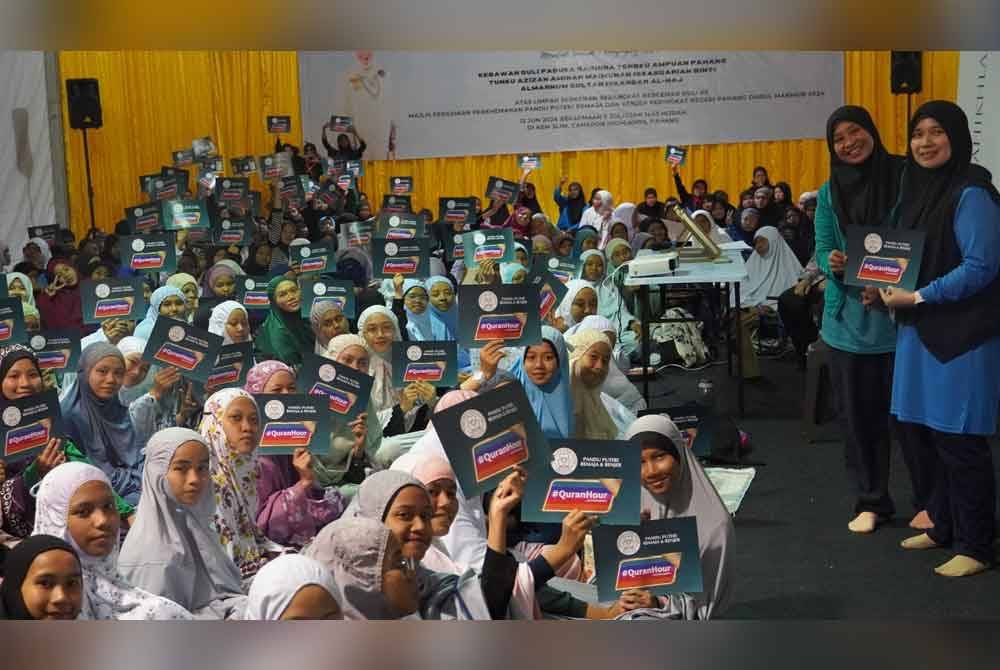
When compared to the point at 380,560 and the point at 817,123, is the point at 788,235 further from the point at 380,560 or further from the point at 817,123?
the point at 380,560

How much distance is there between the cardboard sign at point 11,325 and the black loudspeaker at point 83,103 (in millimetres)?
7626

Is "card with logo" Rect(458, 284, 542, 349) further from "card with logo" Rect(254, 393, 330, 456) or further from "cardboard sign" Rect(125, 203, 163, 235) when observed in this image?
"cardboard sign" Rect(125, 203, 163, 235)

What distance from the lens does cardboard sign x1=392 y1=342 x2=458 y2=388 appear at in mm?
4230

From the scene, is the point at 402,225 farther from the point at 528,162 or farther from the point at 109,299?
the point at 528,162

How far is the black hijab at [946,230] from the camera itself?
3078 millimetres

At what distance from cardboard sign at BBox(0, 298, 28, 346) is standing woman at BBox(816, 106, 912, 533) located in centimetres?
283

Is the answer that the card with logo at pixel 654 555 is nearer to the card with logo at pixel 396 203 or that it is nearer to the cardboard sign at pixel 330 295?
the cardboard sign at pixel 330 295

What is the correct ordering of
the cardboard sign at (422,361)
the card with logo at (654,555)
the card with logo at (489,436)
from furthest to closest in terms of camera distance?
the cardboard sign at (422,361) < the card with logo at (654,555) < the card with logo at (489,436)

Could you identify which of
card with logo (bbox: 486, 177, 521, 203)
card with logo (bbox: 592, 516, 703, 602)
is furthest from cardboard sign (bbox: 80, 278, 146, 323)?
card with logo (bbox: 486, 177, 521, 203)

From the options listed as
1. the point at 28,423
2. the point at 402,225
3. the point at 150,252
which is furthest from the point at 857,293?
the point at 402,225

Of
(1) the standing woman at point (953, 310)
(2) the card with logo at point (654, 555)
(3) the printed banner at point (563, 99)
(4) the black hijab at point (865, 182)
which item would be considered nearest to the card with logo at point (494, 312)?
(4) the black hijab at point (865, 182)

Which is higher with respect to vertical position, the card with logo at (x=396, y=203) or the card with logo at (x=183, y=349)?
the card with logo at (x=396, y=203)

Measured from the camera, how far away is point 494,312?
399cm
